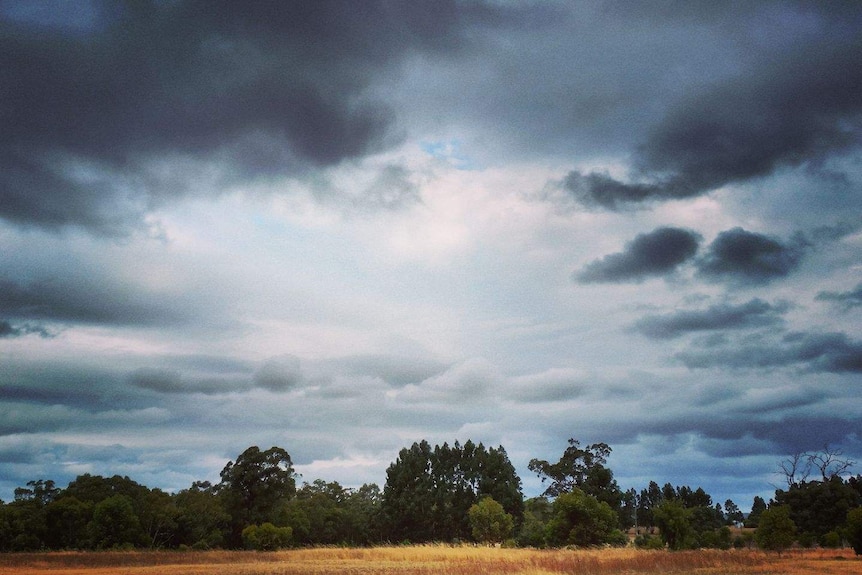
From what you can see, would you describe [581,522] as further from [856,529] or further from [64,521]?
[64,521]

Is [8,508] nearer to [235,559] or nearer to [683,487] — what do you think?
[235,559]

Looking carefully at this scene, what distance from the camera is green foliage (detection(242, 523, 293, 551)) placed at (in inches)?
2584

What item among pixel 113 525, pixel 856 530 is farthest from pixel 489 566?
pixel 113 525

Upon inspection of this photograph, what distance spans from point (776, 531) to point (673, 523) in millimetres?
7079

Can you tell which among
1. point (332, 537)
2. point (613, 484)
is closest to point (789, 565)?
point (613, 484)

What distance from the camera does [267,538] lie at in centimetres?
6600

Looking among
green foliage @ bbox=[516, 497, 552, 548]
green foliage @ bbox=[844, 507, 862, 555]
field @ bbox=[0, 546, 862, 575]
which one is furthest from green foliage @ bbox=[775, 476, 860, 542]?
field @ bbox=[0, 546, 862, 575]

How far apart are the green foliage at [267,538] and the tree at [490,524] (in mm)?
19947

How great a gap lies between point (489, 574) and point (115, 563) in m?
27.8

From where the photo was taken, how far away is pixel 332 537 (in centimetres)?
9200

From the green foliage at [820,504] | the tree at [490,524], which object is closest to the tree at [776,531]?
the green foliage at [820,504]

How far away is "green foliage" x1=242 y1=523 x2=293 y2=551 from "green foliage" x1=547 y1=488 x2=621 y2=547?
2838 cm

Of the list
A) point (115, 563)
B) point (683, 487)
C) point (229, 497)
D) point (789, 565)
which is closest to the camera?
point (789, 565)

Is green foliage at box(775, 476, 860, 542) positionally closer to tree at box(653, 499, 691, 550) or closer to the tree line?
the tree line
